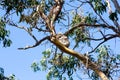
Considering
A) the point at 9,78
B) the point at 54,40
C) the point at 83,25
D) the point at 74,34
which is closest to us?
the point at 54,40

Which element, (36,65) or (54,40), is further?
(36,65)

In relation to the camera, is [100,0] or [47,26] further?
[100,0]

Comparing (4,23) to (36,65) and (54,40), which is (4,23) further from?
(36,65)

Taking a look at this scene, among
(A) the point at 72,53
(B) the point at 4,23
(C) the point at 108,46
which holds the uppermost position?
(B) the point at 4,23

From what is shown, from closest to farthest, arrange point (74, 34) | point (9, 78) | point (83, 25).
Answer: point (83, 25), point (74, 34), point (9, 78)

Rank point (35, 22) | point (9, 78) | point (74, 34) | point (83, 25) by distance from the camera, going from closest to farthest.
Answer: point (35, 22) → point (83, 25) → point (74, 34) → point (9, 78)

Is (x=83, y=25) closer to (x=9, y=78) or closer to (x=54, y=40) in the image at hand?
(x=54, y=40)

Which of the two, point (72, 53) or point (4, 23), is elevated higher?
point (4, 23)

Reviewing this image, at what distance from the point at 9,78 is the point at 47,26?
12.7 ft

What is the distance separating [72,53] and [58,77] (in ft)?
8.84

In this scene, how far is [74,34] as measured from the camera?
11234 millimetres

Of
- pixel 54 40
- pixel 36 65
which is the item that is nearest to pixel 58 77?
pixel 36 65

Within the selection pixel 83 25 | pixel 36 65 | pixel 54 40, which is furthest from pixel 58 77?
pixel 54 40

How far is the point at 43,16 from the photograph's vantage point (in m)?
9.21
